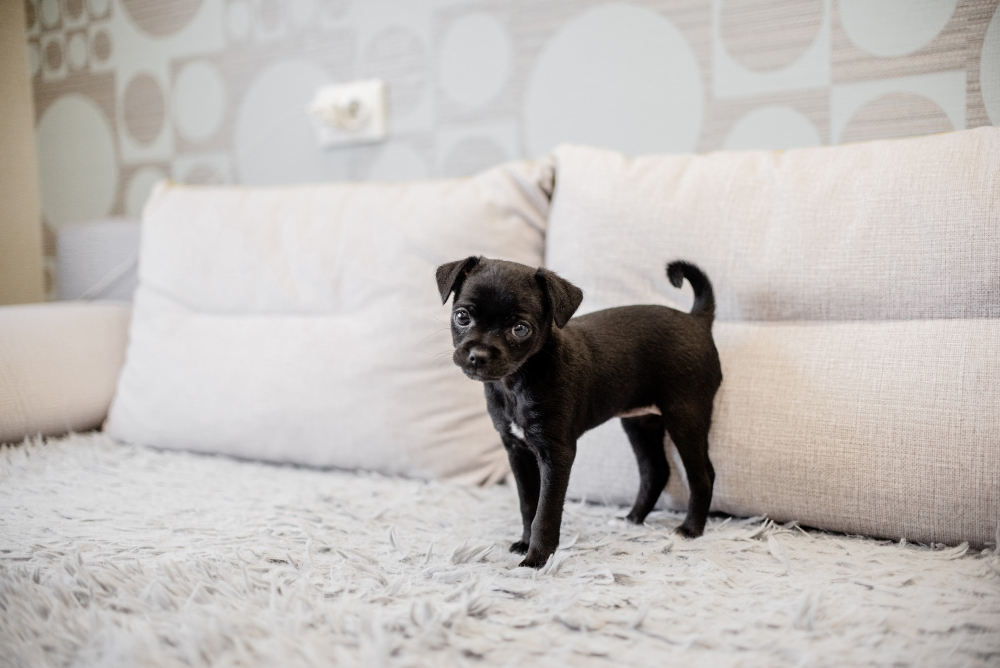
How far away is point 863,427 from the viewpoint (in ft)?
3.22

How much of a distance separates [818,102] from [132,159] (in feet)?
6.51

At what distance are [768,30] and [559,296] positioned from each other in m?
0.91

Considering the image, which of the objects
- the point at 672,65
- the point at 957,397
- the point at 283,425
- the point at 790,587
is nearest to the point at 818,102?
the point at 672,65

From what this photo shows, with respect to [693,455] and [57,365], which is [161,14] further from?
[693,455]

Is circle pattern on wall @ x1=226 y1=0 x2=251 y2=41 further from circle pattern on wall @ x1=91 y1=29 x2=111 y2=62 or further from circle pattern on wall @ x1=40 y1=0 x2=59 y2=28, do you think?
circle pattern on wall @ x1=40 y1=0 x2=59 y2=28

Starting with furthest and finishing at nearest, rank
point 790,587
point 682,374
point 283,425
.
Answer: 1. point 283,425
2. point 682,374
3. point 790,587

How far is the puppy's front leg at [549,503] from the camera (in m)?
0.89

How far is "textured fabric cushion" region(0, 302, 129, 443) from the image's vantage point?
1.40m

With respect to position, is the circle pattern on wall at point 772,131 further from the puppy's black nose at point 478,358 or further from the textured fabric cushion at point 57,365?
the textured fabric cushion at point 57,365

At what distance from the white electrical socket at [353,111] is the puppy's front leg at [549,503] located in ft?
3.86

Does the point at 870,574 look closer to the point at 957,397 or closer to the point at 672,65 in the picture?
the point at 957,397

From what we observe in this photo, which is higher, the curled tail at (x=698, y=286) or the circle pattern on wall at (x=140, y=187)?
the circle pattern on wall at (x=140, y=187)

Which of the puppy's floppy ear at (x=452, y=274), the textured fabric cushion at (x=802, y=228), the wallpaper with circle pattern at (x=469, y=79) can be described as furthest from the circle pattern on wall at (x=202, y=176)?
the puppy's floppy ear at (x=452, y=274)

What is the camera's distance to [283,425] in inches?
52.6
